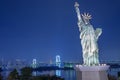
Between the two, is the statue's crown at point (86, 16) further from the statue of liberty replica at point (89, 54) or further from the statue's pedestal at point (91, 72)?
the statue's pedestal at point (91, 72)

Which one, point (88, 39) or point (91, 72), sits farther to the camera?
point (88, 39)

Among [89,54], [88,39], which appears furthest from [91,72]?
[88,39]

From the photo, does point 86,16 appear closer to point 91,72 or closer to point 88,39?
point 88,39

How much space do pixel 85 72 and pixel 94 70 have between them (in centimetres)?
36

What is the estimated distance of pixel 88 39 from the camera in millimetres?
12406

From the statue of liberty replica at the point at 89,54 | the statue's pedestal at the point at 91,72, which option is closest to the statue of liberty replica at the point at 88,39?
the statue of liberty replica at the point at 89,54

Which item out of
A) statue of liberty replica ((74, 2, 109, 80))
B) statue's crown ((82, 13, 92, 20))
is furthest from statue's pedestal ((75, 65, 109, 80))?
statue's crown ((82, 13, 92, 20))

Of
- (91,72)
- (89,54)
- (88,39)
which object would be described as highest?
(88,39)

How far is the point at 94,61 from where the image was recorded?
39.8 feet

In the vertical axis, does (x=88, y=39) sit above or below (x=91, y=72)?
above

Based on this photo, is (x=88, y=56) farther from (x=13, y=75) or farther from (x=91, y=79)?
(x=13, y=75)

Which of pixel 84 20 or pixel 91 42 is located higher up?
pixel 84 20

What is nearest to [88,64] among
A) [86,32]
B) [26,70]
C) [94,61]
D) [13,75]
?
[94,61]

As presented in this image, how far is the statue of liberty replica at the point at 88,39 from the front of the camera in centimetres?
1220
